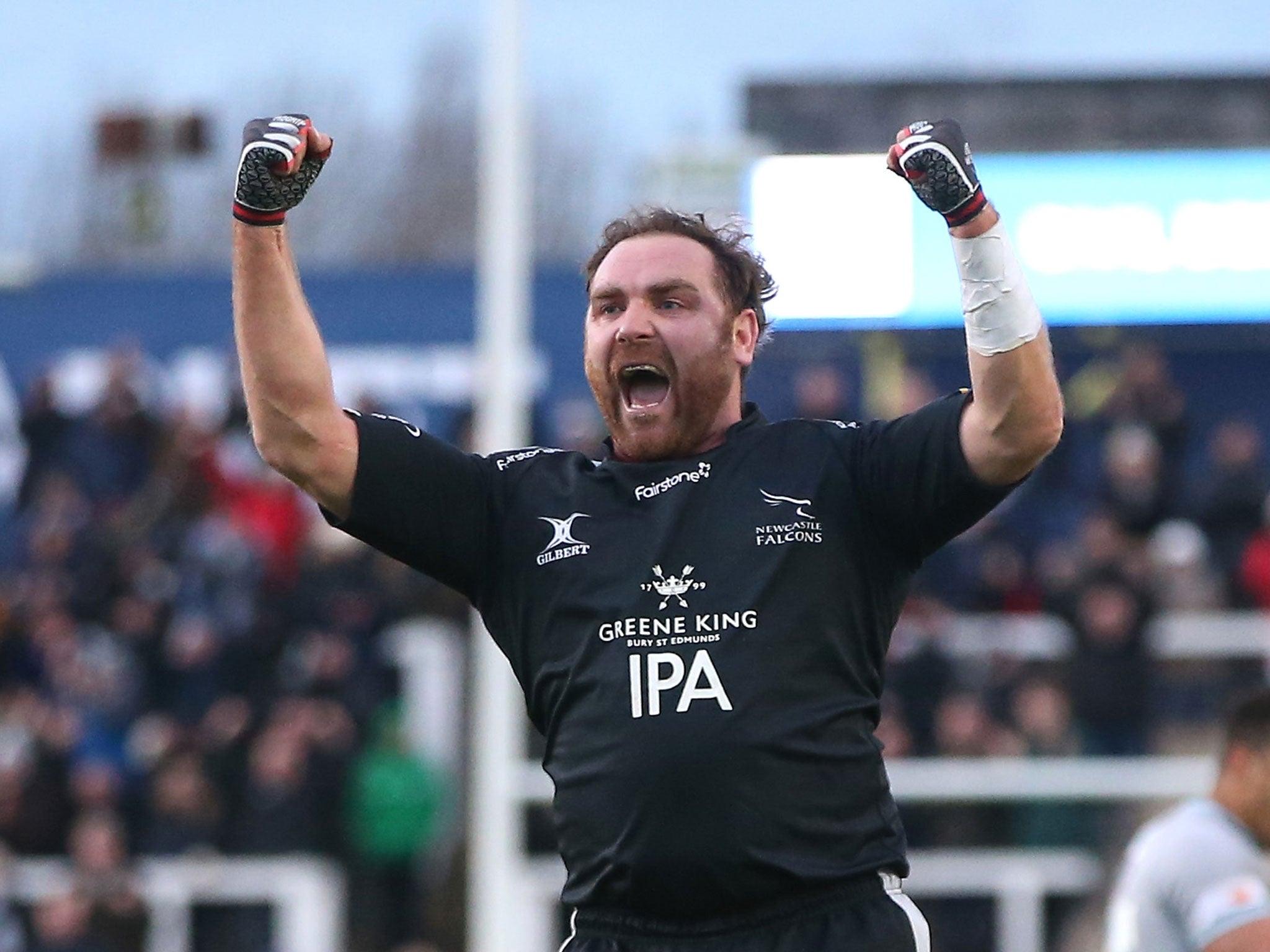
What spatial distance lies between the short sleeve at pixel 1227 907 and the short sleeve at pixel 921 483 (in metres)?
2.20

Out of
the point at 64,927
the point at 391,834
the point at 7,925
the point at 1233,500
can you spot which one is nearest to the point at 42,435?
the point at 7,925

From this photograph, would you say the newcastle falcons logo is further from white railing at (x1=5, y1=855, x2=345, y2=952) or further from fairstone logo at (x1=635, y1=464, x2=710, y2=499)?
white railing at (x1=5, y1=855, x2=345, y2=952)

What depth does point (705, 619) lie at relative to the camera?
3.53m

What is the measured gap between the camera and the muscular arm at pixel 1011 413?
3.46 metres

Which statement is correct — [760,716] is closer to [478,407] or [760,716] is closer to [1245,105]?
[478,407]

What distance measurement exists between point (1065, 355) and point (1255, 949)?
7.46m

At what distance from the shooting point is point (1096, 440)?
1079cm

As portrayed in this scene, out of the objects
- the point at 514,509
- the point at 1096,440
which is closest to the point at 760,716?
the point at 514,509

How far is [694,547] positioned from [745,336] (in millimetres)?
499

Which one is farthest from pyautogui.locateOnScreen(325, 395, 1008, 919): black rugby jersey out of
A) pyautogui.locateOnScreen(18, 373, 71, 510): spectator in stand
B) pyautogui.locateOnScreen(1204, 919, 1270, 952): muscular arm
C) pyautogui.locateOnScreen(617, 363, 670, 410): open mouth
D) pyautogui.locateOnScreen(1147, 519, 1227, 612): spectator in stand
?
pyautogui.locateOnScreen(18, 373, 71, 510): spectator in stand

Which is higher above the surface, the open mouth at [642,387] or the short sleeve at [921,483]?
the open mouth at [642,387]

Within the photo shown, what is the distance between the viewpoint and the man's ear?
3871 mm

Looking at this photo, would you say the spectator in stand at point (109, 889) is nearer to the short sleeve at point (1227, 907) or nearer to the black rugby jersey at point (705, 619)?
the short sleeve at point (1227, 907)

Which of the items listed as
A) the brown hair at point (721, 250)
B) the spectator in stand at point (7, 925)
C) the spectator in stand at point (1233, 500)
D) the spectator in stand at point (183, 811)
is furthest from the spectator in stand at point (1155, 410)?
the brown hair at point (721, 250)
